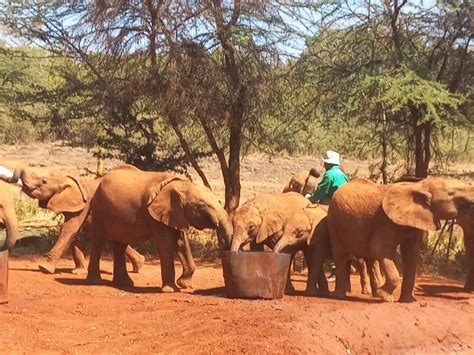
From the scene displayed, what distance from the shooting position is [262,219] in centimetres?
1111

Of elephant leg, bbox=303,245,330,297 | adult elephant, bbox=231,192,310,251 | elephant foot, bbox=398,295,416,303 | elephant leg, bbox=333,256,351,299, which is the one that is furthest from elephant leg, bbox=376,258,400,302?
adult elephant, bbox=231,192,310,251

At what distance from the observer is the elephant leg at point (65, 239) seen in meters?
12.9

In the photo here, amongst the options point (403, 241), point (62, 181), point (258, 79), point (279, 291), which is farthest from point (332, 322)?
point (258, 79)

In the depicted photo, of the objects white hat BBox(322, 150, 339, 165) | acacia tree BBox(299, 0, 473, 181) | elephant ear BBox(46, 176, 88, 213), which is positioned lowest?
elephant ear BBox(46, 176, 88, 213)

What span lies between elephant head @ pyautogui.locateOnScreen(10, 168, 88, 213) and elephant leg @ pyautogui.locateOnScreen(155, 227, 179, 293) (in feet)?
6.71

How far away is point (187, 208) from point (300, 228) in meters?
1.42

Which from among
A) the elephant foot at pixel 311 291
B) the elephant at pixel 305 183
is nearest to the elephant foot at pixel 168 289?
the elephant foot at pixel 311 291

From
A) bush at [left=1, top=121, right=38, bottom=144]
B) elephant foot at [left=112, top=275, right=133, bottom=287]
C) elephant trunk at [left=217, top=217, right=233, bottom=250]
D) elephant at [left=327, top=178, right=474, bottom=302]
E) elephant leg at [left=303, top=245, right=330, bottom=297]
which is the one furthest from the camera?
bush at [left=1, top=121, right=38, bottom=144]

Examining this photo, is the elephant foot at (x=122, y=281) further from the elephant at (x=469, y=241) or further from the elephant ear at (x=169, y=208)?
the elephant at (x=469, y=241)

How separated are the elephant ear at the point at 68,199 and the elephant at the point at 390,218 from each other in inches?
149

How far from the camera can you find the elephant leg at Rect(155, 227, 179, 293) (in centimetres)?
1121

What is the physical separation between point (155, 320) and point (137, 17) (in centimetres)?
809

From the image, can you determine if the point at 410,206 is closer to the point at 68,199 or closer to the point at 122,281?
the point at 122,281

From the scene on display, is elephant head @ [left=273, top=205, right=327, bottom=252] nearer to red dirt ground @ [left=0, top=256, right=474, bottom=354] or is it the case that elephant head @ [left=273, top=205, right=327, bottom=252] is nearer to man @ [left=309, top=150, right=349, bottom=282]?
red dirt ground @ [left=0, top=256, right=474, bottom=354]
